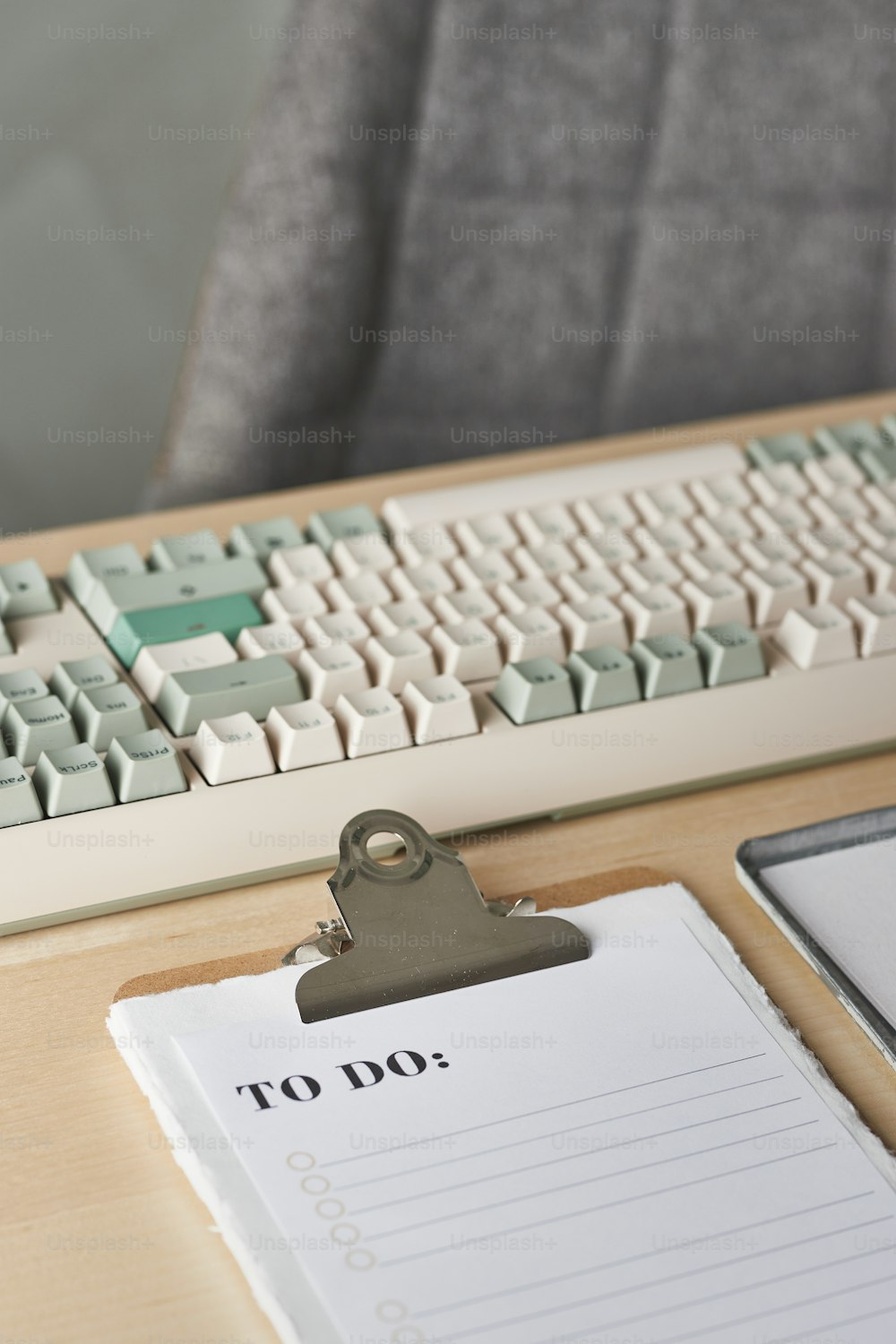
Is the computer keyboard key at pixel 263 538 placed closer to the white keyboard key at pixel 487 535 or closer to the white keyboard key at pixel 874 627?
the white keyboard key at pixel 487 535

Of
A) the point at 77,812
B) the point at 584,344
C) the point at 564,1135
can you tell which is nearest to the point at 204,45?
the point at 584,344

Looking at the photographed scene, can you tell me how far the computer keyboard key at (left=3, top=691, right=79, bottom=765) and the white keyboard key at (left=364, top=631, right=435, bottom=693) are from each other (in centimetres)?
12

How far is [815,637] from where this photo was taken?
0.55 meters

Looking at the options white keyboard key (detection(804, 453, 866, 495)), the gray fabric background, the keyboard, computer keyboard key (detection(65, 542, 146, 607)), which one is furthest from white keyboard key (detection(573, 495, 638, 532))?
the gray fabric background

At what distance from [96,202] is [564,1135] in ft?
3.84

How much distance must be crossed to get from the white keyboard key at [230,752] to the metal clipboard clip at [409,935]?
4 centimetres

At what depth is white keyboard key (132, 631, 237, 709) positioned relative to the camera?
0.51 m

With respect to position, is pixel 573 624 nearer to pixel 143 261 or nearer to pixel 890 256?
pixel 890 256

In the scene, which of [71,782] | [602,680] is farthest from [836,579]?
[71,782]

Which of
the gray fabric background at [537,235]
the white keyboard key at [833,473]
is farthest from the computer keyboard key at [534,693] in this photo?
the gray fabric background at [537,235]

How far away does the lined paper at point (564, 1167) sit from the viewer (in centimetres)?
33

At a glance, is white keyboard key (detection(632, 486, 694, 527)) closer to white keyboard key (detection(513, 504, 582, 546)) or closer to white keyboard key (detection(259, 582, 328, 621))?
white keyboard key (detection(513, 504, 582, 546))

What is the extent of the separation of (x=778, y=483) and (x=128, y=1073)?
427 millimetres

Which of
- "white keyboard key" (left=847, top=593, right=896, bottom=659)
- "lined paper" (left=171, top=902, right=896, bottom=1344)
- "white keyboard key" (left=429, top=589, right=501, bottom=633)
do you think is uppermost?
"white keyboard key" (left=429, top=589, right=501, bottom=633)
